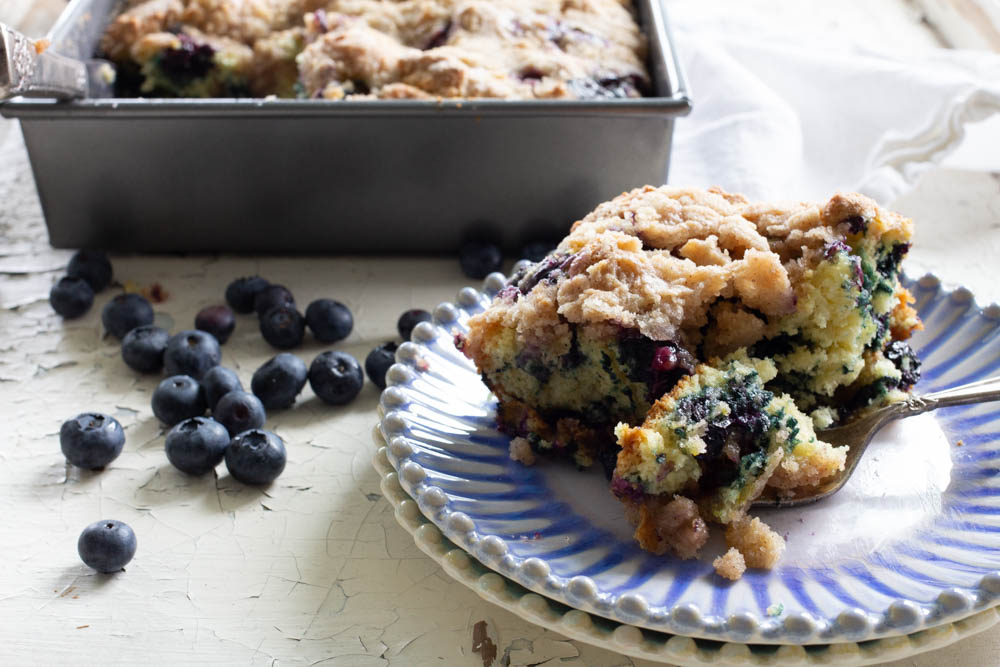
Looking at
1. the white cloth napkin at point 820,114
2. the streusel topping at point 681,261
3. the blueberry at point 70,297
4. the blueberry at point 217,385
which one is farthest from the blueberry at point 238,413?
the white cloth napkin at point 820,114

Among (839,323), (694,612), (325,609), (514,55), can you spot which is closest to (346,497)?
(325,609)

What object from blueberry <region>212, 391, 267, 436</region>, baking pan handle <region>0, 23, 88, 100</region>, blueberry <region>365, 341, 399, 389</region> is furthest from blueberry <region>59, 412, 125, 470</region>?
baking pan handle <region>0, 23, 88, 100</region>

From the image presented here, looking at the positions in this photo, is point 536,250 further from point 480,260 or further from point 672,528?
point 672,528

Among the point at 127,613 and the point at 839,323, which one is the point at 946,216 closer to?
the point at 839,323

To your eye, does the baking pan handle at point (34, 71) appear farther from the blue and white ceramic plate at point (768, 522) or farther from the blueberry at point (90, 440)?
the blue and white ceramic plate at point (768, 522)

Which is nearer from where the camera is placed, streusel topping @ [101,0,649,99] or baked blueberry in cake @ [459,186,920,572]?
baked blueberry in cake @ [459,186,920,572]

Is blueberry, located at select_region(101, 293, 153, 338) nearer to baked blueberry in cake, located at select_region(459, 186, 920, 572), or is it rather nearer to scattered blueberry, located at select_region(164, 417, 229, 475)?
scattered blueberry, located at select_region(164, 417, 229, 475)
